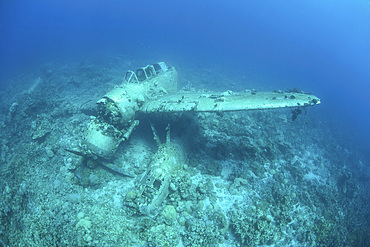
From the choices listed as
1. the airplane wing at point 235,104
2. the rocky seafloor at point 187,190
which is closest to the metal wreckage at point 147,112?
the airplane wing at point 235,104

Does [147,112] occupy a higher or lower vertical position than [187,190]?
higher

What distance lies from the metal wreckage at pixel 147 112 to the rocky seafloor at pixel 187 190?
0.43 m

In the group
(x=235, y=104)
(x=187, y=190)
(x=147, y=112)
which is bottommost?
(x=187, y=190)

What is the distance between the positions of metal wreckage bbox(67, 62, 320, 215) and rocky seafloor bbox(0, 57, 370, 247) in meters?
0.43

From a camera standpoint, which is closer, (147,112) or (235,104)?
(235,104)

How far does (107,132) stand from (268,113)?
14.4 metres

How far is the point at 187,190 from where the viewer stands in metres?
7.22

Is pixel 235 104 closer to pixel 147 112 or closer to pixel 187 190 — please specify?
pixel 187 190

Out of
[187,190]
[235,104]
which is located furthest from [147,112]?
[235,104]

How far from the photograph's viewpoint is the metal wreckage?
21.4 feet

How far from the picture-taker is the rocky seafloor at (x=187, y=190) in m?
5.94

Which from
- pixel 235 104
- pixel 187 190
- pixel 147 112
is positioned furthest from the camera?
pixel 147 112

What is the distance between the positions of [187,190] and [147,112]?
418 centimetres

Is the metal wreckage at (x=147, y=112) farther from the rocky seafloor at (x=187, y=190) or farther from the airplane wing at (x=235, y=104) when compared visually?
the rocky seafloor at (x=187, y=190)
